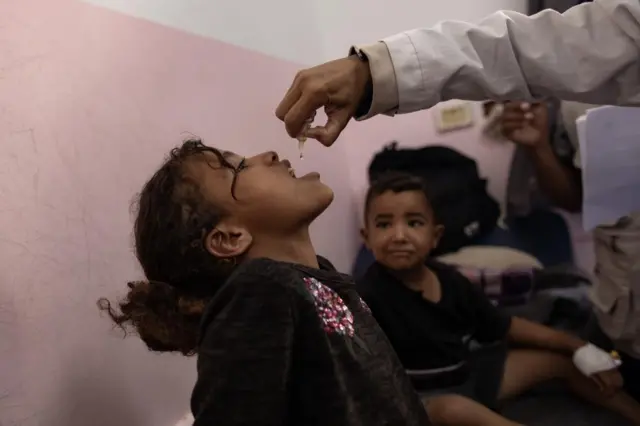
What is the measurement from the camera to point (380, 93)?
2.76ft

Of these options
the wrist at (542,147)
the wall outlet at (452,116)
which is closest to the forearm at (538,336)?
the wrist at (542,147)

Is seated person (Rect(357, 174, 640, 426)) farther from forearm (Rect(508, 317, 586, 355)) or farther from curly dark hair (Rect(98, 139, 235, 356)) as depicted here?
curly dark hair (Rect(98, 139, 235, 356))

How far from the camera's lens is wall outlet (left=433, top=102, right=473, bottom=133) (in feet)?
6.21

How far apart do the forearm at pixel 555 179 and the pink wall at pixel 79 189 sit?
81 centimetres

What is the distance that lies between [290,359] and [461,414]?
2.04 feet

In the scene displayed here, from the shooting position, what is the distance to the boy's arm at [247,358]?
0.66m

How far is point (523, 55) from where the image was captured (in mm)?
890

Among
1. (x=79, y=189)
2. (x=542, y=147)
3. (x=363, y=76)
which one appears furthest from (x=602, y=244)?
(x=79, y=189)

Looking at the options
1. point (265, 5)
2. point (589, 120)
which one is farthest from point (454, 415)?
point (265, 5)

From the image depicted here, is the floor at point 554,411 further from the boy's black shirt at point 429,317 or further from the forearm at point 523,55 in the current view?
the forearm at point 523,55

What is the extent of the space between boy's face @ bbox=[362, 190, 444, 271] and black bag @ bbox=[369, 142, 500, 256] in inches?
10.3

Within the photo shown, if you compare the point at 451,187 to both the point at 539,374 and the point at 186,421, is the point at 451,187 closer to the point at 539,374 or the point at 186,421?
the point at 539,374

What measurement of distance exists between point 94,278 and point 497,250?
1034mm

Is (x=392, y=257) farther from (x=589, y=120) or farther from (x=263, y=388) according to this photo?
(x=263, y=388)
